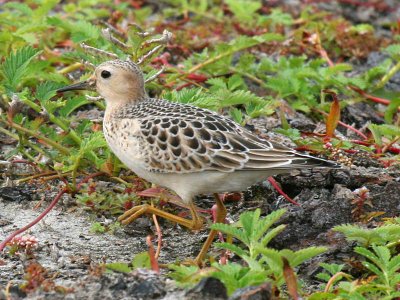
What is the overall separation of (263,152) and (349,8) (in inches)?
287

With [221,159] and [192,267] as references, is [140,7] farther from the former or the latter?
[192,267]

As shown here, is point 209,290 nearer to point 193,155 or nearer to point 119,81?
point 193,155

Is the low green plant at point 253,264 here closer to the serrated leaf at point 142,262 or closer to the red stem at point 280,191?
the serrated leaf at point 142,262

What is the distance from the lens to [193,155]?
6297 mm

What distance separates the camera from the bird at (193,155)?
627 cm

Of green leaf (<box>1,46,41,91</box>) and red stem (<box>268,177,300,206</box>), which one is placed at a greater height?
green leaf (<box>1,46,41,91</box>)

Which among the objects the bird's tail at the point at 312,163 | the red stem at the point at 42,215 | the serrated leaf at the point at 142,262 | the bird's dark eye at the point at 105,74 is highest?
the bird's dark eye at the point at 105,74

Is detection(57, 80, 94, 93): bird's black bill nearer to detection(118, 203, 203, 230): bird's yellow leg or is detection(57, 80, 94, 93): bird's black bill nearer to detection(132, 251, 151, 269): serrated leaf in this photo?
detection(118, 203, 203, 230): bird's yellow leg

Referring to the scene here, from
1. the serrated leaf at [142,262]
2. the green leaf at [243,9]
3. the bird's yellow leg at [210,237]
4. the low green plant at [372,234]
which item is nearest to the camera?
the serrated leaf at [142,262]

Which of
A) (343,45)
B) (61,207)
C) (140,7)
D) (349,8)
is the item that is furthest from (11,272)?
(349,8)

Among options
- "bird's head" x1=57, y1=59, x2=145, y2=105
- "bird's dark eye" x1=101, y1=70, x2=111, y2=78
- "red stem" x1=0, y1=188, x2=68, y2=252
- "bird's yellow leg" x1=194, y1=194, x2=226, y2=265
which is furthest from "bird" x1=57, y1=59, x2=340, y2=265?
"red stem" x1=0, y1=188, x2=68, y2=252

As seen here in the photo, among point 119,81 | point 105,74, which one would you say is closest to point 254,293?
point 119,81

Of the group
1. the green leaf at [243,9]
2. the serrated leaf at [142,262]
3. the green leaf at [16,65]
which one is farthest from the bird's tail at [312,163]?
the green leaf at [243,9]

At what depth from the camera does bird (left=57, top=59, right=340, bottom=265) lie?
627 centimetres
